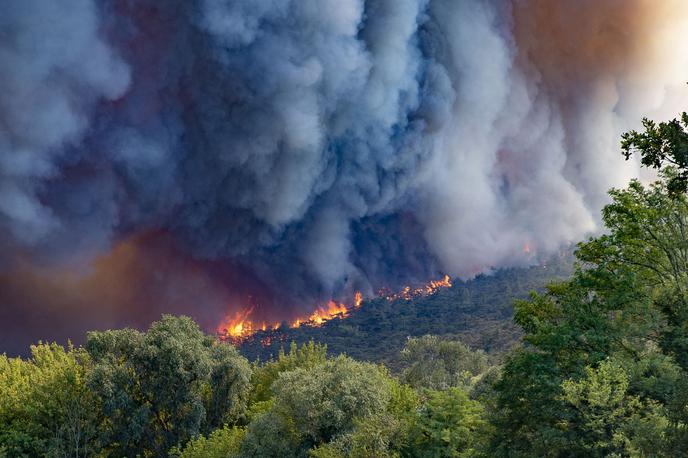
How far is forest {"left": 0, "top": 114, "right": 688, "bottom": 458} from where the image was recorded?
936 inches

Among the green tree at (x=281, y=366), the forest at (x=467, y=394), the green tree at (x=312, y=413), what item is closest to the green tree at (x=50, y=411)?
the forest at (x=467, y=394)

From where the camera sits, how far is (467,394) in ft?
129

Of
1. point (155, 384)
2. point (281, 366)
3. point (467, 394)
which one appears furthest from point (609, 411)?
point (281, 366)

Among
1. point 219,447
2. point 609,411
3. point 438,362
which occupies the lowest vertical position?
point 609,411

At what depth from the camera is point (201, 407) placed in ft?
180

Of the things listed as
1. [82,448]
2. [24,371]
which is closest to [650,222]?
[82,448]

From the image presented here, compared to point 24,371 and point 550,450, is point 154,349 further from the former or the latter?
point 550,450

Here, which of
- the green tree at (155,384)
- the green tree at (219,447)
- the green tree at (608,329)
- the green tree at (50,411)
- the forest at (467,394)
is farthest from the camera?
the green tree at (155,384)

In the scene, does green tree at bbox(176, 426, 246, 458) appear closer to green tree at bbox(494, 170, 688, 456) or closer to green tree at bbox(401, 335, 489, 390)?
green tree at bbox(494, 170, 688, 456)

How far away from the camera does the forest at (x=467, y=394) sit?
23.8 meters

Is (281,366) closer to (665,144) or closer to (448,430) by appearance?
(448,430)

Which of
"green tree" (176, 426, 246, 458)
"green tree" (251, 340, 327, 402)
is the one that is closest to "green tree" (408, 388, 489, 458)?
"green tree" (176, 426, 246, 458)

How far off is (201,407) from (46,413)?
14.8 m

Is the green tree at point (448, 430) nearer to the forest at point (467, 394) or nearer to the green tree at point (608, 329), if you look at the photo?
the forest at point (467, 394)
